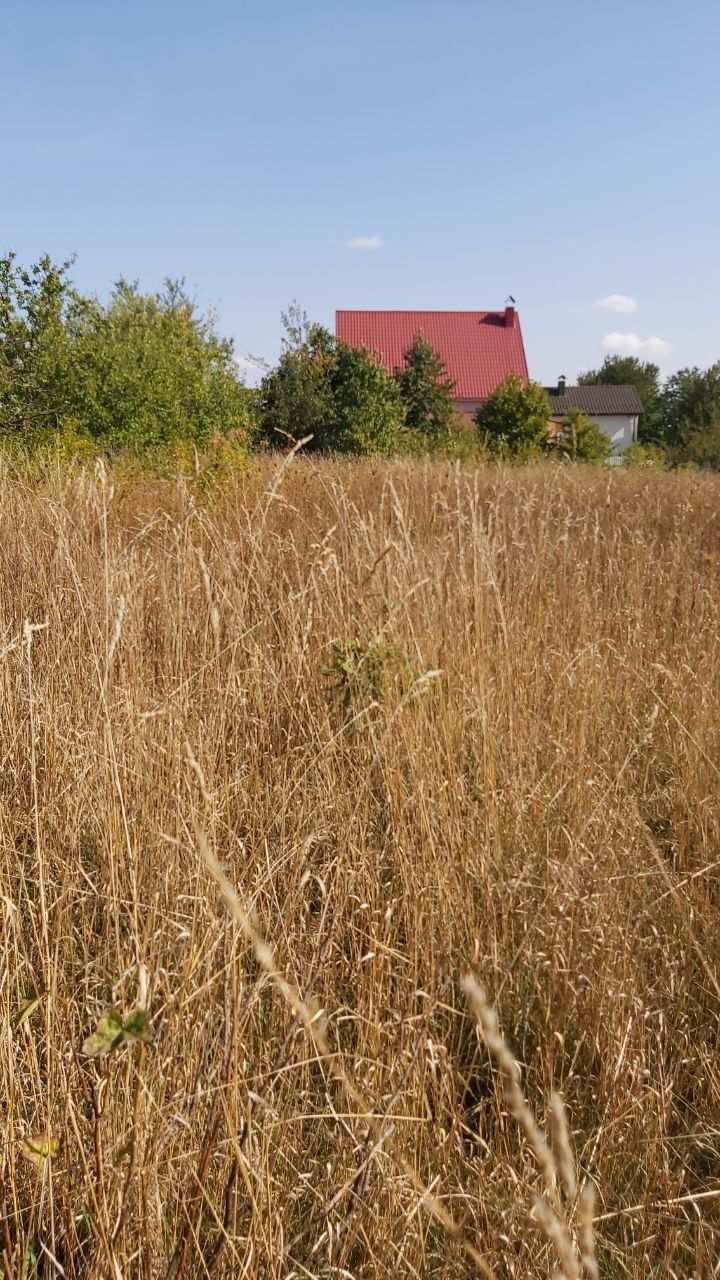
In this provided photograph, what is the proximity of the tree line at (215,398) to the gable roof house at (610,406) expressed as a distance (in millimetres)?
31511

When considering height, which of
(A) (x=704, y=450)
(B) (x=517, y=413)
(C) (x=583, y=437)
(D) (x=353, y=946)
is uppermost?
(B) (x=517, y=413)

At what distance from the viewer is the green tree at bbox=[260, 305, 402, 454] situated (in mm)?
16281

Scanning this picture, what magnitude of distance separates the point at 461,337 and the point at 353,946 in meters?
41.6

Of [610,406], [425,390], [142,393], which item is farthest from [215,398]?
[610,406]

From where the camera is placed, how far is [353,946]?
1719 mm

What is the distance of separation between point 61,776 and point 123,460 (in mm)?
5601

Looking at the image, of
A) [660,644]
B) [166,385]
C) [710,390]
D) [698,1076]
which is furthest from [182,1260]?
[710,390]

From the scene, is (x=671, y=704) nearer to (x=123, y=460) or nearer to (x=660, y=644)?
(x=660, y=644)

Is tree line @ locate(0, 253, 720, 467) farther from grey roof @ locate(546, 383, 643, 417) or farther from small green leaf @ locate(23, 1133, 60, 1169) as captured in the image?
grey roof @ locate(546, 383, 643, 417)

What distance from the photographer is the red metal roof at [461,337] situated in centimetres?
3872

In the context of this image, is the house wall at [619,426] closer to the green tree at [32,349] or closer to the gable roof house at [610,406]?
the gable roof house at [610,406]

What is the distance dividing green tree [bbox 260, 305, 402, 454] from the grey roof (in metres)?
38.3

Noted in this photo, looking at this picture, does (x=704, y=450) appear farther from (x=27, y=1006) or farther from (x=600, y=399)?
(x=600, y=399)

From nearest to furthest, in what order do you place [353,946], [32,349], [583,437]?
[353,946], [32,349], [583,437]
